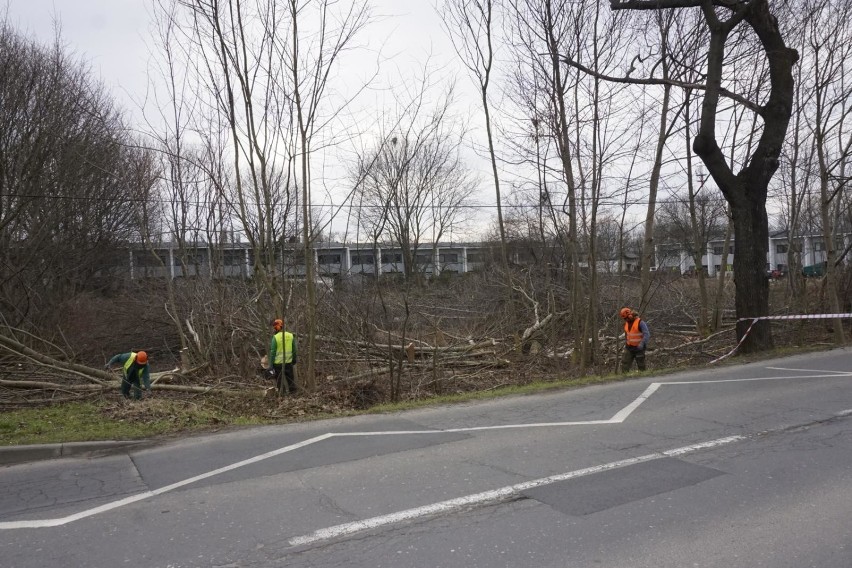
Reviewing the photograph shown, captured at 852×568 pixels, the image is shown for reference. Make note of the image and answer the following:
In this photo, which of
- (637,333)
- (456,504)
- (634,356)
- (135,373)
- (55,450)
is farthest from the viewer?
(634,356)

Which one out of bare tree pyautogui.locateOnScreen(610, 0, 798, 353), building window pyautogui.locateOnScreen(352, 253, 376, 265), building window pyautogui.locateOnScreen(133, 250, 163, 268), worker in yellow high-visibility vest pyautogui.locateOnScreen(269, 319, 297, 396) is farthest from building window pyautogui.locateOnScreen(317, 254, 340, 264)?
building window pyautogui.locateOnScreen(133, 250, 163, 268)

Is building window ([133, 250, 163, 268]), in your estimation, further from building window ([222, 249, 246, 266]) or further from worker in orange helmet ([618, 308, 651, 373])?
worker in orange helmet ([618, 308, 651, 373])

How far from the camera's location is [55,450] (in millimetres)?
7148

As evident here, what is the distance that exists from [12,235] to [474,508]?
60.4ft

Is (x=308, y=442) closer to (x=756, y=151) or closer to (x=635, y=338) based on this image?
(x=635, y=338)

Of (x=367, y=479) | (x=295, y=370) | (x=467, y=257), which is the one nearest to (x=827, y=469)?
(x=367, y=479)

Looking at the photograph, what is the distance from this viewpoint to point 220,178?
11.9 meters

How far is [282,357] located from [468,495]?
646 centimetres

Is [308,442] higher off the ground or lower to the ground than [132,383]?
lower

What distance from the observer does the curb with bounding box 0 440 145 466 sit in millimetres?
6961

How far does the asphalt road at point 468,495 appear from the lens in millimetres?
4137

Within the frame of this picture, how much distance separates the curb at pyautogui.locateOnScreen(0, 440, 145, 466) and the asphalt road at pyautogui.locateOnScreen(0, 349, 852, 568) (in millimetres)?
183

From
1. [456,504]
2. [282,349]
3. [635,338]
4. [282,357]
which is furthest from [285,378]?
[635,338]

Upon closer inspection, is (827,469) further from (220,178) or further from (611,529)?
(220,178)
